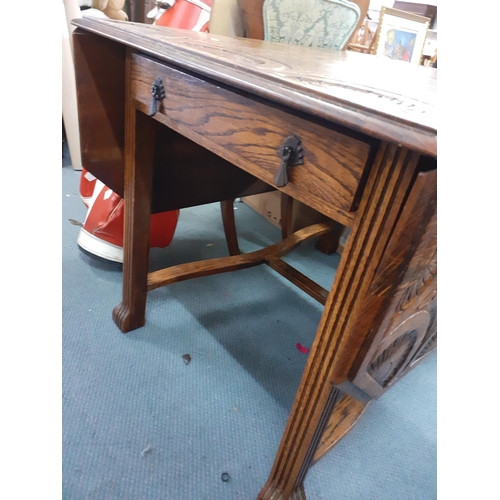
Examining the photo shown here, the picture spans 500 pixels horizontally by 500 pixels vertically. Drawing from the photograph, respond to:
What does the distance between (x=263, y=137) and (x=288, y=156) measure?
64 millimetres

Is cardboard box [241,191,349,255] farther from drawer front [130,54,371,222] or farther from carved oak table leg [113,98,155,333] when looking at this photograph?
drawer front [130,54,371,222]

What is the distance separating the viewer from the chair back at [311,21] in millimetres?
1358

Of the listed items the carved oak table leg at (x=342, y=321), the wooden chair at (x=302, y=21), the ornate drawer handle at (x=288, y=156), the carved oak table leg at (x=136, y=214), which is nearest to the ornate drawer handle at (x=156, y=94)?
the carved oak table leg at (x=136, y=214)

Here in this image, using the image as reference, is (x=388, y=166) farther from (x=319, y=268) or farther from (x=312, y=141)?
(x=319, y=268)

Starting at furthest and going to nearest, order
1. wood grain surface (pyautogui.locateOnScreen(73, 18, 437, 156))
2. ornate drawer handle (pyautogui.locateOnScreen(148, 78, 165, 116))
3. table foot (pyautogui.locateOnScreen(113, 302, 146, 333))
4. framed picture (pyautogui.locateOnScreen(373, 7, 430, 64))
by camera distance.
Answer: framed picture (pyautogui.locateOnScreen(373, 7, 430, 64))
table foot (pyautogui.locateOnScreen(113, 302, 146, 333))
ornate drawer handle (pyautogui.locateOnScreen(148, 78, 165, 116))
wood grain surface (pyautogui.locateOnScreen(73, 18, 437, 156))

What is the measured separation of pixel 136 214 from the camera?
3.26 ft

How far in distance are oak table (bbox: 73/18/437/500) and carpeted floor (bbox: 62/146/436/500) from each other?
4.0 inches

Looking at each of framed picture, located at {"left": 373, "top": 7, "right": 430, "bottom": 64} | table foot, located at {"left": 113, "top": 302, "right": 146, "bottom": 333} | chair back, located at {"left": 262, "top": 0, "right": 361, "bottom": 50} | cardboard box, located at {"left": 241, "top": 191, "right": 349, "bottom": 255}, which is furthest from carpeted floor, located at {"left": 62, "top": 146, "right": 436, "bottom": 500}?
framed picture, located at {"left": 373, "top": 7, "right": 430, "bottom": 64}

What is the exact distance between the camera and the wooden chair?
136 centimetres

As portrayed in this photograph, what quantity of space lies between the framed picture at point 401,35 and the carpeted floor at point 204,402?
1.88m

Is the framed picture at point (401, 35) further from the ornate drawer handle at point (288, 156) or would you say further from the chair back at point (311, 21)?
the ornate drawer handle at point (288, 156)

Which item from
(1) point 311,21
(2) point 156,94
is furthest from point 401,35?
(2) point 156,94
